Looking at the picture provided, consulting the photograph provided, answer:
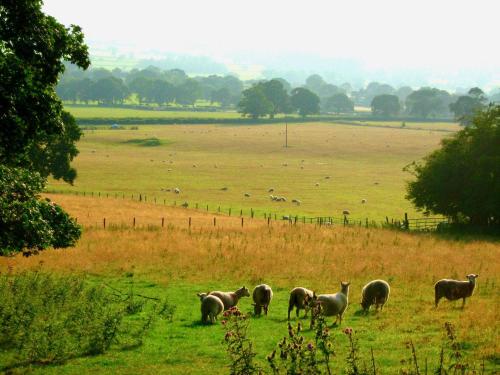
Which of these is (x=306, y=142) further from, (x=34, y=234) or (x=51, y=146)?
(x=34, y=234)

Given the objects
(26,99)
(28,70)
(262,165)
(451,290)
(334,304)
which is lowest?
(262,165)

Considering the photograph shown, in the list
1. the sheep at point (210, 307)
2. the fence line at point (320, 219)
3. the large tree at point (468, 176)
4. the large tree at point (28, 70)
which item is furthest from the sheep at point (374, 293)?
the large tree at point (468, 176)

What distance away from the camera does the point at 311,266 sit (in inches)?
1252

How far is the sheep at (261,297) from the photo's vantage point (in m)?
23.0

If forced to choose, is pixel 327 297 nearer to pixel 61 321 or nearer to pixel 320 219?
pixel 61 321

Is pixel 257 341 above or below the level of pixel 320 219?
above

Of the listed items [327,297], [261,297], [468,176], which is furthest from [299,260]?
[468,176]

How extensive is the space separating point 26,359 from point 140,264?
1460 cm

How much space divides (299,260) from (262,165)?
7917 cm

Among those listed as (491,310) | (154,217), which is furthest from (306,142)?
(491,310)

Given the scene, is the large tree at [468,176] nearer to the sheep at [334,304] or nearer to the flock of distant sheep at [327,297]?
the flock of distant sheep at [327,297]

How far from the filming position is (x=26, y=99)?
1717 cm

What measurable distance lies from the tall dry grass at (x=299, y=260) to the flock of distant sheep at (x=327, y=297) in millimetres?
661

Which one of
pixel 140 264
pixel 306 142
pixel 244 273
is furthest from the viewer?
pixel 306 142
